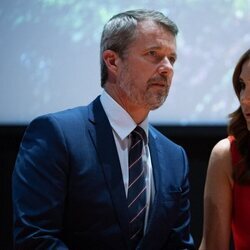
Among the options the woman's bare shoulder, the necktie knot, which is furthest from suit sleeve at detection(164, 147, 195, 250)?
the necktie knot

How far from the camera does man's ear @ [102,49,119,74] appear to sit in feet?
6.13

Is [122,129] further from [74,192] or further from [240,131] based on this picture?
[240,131]

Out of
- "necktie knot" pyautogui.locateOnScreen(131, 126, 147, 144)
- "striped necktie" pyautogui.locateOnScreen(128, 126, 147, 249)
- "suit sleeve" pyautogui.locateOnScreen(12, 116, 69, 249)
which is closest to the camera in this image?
"suit sleeve" pyautogui.locateOnScreen(12, 116, 69, 249)

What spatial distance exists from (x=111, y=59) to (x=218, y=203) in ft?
1.98

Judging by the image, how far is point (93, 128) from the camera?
1.80 metres

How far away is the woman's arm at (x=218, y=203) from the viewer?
1907mm

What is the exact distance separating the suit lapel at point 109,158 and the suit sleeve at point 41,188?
12 cm

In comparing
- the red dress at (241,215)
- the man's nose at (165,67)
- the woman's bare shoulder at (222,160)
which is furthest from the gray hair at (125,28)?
the red dress at (241,215)

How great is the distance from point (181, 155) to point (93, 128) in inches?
15.1

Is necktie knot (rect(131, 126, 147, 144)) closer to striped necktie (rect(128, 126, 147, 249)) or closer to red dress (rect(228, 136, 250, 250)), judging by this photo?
striped necktie (rect(128, 126, 147, 249))

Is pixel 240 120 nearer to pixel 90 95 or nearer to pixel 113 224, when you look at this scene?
pixel 113 224

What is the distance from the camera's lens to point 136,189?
1.78m

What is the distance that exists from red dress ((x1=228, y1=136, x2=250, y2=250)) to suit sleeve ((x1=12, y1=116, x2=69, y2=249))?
23.7 inches

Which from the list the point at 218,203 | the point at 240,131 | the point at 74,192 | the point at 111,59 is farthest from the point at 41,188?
the point at 240,131
